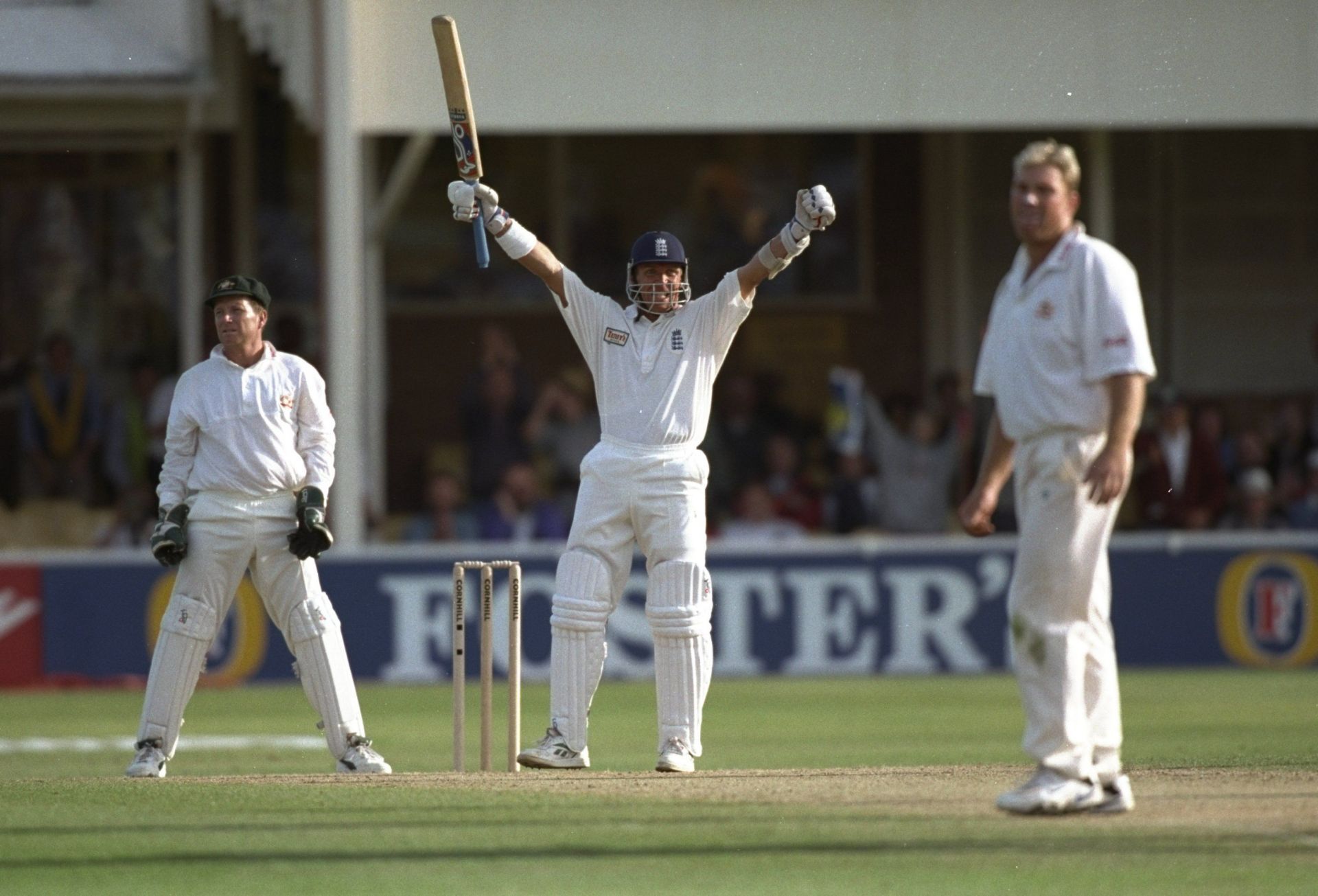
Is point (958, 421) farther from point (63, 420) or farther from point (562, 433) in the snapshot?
point (63, 420)

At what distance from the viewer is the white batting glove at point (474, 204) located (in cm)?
774

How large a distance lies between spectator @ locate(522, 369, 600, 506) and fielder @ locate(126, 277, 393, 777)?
685 cm

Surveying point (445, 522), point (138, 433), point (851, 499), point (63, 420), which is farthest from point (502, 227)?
point (63, 420)

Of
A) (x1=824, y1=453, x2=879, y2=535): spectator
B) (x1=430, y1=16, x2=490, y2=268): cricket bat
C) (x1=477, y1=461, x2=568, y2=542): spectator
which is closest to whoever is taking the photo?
(x1=430, y1=16, x2=490, y2=268): cricket bat

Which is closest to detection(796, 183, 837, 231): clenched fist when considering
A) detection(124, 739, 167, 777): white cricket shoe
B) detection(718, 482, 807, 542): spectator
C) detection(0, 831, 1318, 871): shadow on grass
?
detection(0, 831, 1318, 871): shadow on grass

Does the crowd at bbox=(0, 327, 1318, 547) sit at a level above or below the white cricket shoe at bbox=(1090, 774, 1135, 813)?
above

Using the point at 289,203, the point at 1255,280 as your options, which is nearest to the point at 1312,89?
the point at 1255,280

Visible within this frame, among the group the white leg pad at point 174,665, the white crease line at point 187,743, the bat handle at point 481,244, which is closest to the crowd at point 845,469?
the white crease line at point 187,743

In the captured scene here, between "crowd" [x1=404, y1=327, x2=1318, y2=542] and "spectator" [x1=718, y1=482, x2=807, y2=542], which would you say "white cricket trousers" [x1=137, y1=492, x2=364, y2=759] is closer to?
"crowd" [x1=404, y1=327, x2=1318, y2=542]

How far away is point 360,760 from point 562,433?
731cm

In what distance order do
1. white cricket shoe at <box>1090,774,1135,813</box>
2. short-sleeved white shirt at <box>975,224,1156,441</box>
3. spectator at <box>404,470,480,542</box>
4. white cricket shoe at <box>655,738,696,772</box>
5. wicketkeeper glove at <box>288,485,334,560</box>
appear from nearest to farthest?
short-sleeved white shirt at <box>975,224,1156,441</box>
white cricket shoe at <box>1090,774,1135,813</box>
white cricket shoe at <box>655,738,696,772</box>
wicketkeeper glove at <box>288,485,334,560</box>
spectator at <box>404,470,480,542</box>

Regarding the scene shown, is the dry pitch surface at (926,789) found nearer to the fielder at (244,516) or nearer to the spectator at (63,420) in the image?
the fielder at (244,516)

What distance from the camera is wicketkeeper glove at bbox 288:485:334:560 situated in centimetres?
773

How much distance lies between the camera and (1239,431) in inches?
682
